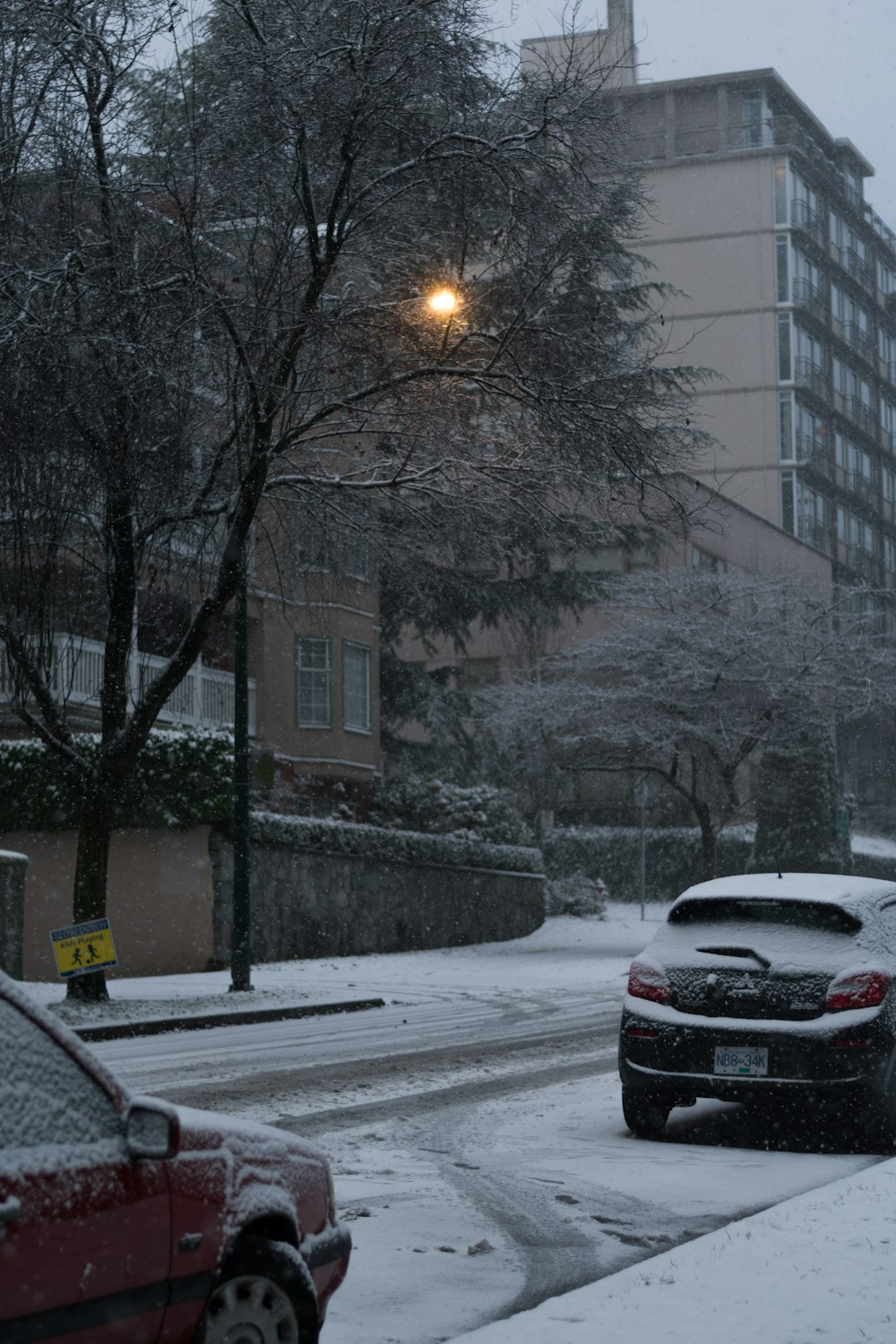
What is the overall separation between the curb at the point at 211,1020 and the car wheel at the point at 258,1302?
39.5 ft

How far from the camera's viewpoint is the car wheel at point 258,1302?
4344 millimetres

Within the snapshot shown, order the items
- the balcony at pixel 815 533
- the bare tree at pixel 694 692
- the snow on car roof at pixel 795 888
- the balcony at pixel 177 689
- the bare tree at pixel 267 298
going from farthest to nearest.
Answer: the balcony at pixel 815 533 < the bare tree at pixel 694 692 < the balcony at pixel 177 689 < the bare tree at pixel 267 298 < the snow on car roof at pixel 795 888

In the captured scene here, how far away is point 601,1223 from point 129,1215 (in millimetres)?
4029

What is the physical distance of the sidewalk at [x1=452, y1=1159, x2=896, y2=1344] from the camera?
17.9 feet

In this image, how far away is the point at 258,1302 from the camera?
176 inches

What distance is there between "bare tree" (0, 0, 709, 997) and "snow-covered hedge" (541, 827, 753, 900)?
30.7 m

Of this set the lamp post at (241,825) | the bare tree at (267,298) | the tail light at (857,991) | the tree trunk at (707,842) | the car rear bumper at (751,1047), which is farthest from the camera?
the tree trunk at (707,842)

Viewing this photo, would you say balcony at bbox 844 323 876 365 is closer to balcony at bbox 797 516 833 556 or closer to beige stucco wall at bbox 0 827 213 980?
balcony at bbox 797 516 833 556

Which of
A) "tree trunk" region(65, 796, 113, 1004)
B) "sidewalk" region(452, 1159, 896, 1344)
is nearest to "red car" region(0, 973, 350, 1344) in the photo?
"sidewalk" region(452, 1159, 896, 1344)

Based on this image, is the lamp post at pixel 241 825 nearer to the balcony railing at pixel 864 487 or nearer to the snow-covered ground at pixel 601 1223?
the snow-covered ground at pixel 601 1223

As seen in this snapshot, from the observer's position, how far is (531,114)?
18016 millimetres

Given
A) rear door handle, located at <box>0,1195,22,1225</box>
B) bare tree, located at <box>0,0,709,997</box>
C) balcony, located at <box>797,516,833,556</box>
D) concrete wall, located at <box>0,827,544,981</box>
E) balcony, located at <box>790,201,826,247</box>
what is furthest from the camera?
balcony, located at <box>797,516,833,556</box>

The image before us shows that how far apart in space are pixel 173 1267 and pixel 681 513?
48.0 ft

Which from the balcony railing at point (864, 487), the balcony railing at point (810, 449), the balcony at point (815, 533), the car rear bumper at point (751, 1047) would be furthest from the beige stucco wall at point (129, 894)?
the balcony railing at point (864, 487)
